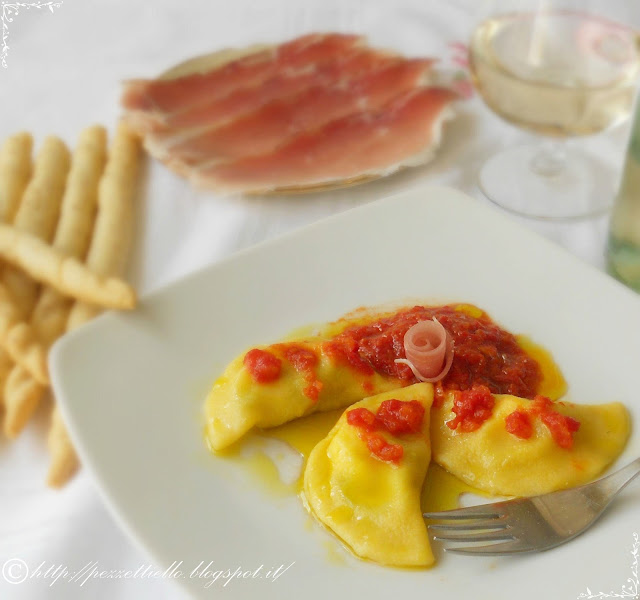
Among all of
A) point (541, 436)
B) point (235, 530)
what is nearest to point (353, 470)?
point (235, 530)

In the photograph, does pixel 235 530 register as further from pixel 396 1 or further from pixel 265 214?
pixel 396 1

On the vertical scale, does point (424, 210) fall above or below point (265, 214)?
above

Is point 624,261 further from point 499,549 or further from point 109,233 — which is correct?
point 109,233

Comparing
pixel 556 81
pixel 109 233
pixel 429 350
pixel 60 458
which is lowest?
pixel 60 458

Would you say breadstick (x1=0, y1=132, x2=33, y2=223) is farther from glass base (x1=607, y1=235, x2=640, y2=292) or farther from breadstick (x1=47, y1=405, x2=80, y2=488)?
glass base (x1=607, y1=235, x2=640, y2=292)

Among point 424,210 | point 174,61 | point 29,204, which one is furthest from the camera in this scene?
point 174,61

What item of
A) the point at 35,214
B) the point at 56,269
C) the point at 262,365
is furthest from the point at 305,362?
the point at 35,214

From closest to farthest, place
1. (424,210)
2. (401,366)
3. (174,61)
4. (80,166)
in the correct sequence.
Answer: (401,366), (424,210), (80,166), (174,61)
